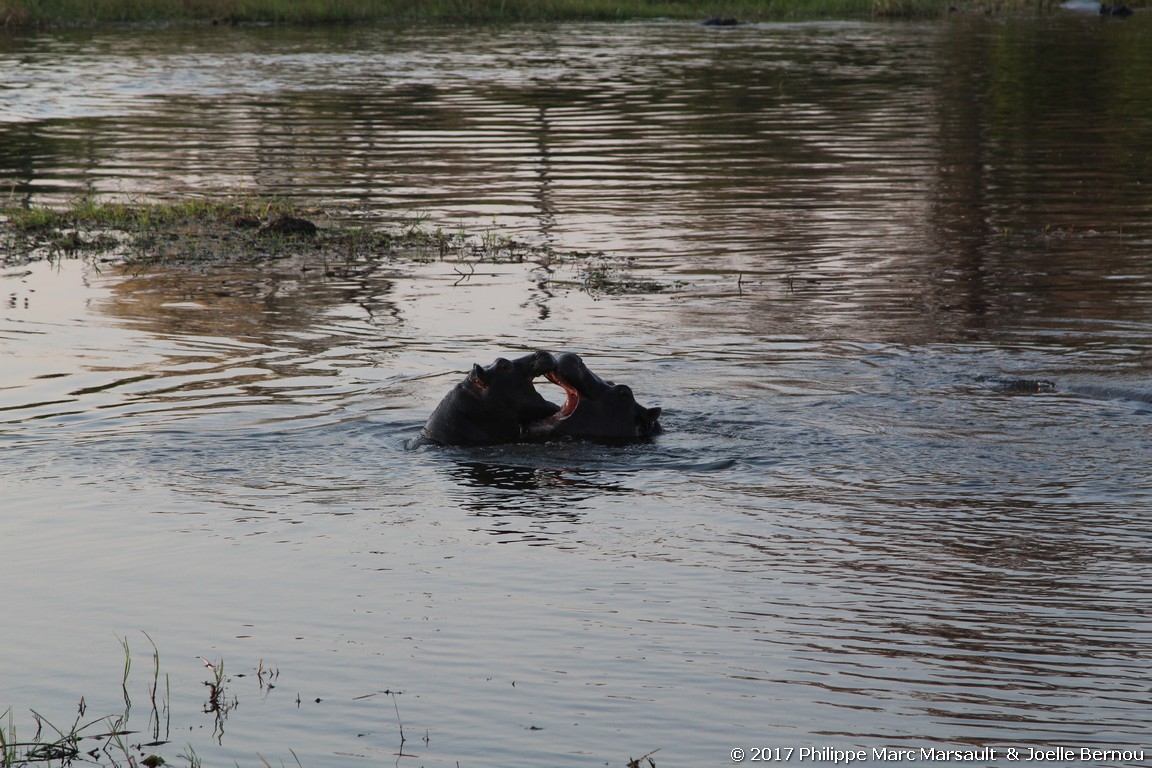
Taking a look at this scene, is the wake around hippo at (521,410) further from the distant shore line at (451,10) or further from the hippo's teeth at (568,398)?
the distant shore line at (451,10)

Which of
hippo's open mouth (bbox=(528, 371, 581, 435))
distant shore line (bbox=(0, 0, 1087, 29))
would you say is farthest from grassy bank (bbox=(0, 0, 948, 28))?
hippo's open mouth (bbox=(528, 371, 581, 435))

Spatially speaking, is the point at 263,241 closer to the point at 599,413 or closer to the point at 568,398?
the point at 568,398

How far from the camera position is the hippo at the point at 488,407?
287 inches

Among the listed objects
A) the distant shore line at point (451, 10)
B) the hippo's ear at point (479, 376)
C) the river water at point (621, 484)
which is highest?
the distant shore line at point (451, 10)

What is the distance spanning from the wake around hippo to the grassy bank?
115ft

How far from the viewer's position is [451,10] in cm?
4144

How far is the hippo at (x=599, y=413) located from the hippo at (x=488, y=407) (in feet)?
0.47

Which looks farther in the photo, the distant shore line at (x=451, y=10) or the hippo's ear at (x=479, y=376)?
the distant shore line at (x=451, y=10)

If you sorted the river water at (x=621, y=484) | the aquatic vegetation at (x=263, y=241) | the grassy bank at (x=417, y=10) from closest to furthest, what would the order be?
the river water at (x=621, y=484), the aquatic vegetation at (x=263, y=241), the grassy bank at (x=417, y=10)

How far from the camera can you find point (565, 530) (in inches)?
239

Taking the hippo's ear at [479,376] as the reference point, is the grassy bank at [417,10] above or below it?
above

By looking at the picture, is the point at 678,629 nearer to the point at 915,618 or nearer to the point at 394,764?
the point at 915,618

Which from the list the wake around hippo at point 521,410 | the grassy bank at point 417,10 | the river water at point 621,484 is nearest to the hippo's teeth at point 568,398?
the wake around hippo at point 521,410

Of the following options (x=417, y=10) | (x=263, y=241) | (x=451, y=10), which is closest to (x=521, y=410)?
(x=263, y=241)
